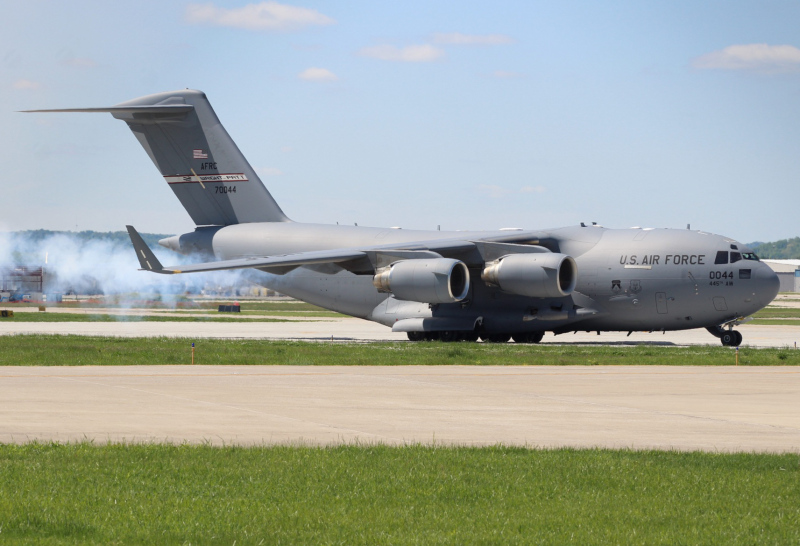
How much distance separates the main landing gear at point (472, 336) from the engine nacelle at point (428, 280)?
273cm

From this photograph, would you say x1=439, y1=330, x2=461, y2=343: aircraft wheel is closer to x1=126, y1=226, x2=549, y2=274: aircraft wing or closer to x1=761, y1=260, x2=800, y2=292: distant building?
x1=126, y1=226, x2=549, y2=274: aircraft wing

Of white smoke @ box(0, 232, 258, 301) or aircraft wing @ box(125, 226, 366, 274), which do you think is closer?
aircraft wing @ box(125, 226, 366, 274)

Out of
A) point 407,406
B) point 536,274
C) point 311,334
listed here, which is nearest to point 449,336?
point 536,274

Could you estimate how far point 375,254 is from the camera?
116ft

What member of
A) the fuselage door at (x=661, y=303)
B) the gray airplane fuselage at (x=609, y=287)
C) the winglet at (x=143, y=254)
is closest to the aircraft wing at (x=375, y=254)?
the winglet at (x=143, y=254)

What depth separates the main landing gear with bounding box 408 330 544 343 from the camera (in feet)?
120

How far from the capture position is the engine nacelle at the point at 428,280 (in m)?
33.3

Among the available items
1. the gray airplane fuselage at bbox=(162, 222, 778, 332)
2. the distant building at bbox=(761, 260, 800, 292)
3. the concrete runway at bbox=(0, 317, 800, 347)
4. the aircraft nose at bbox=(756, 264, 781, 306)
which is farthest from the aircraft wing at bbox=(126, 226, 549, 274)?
the distant building at bbox=(761, 260, 800, 292)

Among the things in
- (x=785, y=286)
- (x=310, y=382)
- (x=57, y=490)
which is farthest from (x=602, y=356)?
(x=785, y=286)

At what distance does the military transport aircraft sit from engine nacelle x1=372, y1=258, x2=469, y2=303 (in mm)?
45

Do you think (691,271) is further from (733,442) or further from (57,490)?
(57,490)

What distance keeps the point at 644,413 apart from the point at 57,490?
→ 9.36 meters

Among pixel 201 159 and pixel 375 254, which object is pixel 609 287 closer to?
pixel 375 254

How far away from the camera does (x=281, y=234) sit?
40031 mm
